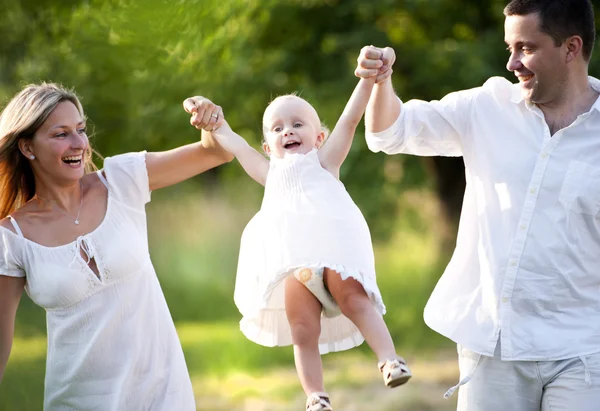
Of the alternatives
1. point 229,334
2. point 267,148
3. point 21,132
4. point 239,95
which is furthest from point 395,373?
point 229,334

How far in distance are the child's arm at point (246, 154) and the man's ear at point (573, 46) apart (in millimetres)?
1025

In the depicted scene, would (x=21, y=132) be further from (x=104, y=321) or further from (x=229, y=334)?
(x=229, y=334)

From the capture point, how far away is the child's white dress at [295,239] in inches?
123

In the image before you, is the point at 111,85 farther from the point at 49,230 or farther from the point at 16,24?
the point at 49,230

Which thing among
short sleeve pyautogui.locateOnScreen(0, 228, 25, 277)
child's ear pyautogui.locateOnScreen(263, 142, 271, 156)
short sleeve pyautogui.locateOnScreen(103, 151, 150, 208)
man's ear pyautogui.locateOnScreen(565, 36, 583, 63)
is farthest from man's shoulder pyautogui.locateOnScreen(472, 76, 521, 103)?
short sleeve pyautogui.locateOnScreen(0, 228, 25, 277)

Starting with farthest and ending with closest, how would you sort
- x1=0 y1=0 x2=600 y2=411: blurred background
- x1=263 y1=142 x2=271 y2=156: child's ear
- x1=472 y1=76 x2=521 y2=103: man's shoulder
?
x1=0 y1=0 x2=600 y2=411: blurred background, x1=263 y1=142 x2=271 y2=156: child's ear, x1=472 y1=76 x2=521 y2=103: man's shoulder

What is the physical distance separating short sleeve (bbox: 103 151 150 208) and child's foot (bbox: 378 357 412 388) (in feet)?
3.45

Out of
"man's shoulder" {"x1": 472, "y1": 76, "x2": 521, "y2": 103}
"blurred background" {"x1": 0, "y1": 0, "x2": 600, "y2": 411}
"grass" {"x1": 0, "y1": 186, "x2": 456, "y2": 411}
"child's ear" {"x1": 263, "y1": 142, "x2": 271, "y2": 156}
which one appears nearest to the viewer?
"man's shoulder" {"x1": 472, "y1": 76, "x2": 521, "y2": 103}

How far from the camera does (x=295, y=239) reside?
3.14 m

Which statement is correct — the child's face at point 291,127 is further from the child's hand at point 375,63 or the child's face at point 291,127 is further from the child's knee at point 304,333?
the child's knee at point 304,333

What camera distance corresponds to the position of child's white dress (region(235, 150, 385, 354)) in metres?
3.13

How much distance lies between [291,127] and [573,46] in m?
0.93

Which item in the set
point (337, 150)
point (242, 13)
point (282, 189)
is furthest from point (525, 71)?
point (242, 13)

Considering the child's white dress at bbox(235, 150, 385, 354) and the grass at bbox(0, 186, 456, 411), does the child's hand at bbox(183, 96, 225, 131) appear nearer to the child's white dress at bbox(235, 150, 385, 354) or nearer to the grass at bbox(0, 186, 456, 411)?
the child's white dress at bbox(235, 150, 385, 354)
